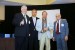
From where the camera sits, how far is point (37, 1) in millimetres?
6922

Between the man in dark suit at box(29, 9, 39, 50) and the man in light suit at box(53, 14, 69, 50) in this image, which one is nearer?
the man in dark suit at box(29, 9, 39, 50)

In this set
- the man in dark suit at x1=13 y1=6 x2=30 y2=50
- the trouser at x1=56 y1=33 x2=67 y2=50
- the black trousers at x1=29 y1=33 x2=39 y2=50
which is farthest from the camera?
the trouser at x1=56 y1=33 x2=67 y2=50

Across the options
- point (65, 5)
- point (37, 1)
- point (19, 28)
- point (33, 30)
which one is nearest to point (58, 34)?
point (33, 30)

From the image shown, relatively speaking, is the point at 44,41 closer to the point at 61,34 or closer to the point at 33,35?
the point at 33,35

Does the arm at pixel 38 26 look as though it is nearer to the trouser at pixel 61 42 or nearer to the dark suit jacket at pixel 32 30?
the dark suit jacket at pixel 32 30

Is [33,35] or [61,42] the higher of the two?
[33,35]

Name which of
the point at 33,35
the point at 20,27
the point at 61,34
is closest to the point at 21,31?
the point at 20,27

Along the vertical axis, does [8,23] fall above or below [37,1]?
below

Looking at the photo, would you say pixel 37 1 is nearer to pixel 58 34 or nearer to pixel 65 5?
pixel 65 5

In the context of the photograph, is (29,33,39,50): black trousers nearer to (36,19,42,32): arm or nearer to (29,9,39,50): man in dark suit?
(29,9,39,50): man in dark suit

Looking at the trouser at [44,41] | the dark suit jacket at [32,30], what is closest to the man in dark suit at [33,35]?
the dark suit jacket at [32,30]

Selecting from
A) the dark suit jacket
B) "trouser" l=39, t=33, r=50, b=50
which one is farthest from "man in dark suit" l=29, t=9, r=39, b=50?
"trouser" l=39, t=33, r=50, b=50

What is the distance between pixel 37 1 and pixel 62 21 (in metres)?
2.17

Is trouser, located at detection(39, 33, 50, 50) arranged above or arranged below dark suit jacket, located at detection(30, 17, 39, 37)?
below
